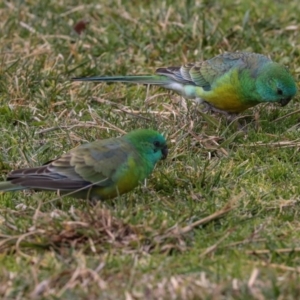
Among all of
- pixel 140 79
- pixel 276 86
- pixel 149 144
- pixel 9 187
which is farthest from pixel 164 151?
pixel 140 79

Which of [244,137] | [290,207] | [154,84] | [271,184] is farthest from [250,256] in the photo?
[154,84]

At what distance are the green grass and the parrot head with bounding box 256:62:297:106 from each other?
24cm

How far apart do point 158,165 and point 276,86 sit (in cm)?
118

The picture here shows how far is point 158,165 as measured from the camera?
596cm

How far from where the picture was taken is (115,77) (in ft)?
23.9

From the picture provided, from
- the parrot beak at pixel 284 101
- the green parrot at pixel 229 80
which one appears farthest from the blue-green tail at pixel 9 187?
the parrot beak at pixel 284 101

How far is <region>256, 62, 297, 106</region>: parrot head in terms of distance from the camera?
650cm

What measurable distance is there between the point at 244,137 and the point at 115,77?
55.0 inches

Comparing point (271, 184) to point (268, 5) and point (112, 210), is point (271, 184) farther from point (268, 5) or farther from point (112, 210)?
point (268, 5)

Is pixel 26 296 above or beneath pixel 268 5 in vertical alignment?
above

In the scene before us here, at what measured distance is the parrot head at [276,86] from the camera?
6.50m

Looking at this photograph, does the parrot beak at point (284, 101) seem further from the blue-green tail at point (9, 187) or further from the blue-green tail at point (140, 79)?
the blue-green tail at point (9, 187)

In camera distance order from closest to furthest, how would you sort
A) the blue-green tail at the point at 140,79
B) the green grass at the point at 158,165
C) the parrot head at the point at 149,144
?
1. the green grass at the point at 158,165
2. the parrot head at the point at 149,144
3. the blue-green tail at the point at 140,79

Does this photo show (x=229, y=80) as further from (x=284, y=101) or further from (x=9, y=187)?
(x=9, y=187)
